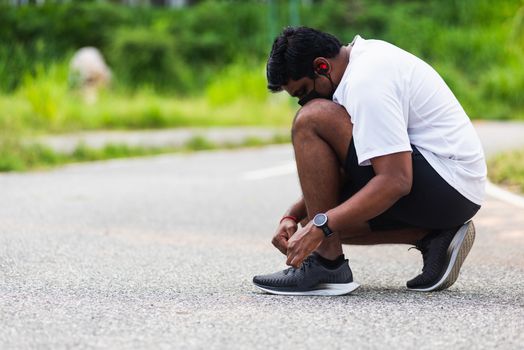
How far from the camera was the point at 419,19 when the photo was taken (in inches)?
1545

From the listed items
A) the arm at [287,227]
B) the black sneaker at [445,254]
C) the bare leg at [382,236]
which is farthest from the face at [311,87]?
the black sneaker at [445,254]

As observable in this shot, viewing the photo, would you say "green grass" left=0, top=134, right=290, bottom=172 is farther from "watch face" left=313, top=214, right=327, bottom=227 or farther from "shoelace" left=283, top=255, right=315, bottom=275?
"watch face" left=313, top=214, right=327, bottom=227

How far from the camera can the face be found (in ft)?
15.0

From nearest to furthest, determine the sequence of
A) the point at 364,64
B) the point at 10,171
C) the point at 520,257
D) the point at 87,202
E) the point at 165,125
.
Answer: the point at 364,64 < the point at 520,257 < the point at 87,202 < the point at 10,171 < the point at 165,125

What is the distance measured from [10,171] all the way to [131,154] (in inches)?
112

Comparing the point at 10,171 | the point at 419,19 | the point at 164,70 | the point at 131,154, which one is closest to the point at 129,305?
the point at 10,171

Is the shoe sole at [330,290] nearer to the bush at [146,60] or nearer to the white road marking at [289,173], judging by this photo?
the white road marking at [289,173]

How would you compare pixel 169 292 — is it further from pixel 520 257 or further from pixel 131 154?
pixel 131 154

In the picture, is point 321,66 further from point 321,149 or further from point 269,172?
point 269,172

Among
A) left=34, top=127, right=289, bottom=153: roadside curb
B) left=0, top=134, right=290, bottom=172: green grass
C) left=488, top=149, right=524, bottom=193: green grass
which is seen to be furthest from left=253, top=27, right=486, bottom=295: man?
left=34, top=127, right=289, bottom=153: roadside curb

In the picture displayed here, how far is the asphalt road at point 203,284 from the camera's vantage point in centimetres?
388

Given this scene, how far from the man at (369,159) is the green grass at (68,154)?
8.61 m

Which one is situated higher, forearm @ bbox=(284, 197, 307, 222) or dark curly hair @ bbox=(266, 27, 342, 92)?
dark curly hair @ bbox=(266, 27, 342, 92)

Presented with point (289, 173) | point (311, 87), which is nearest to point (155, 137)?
point (289, 173)
